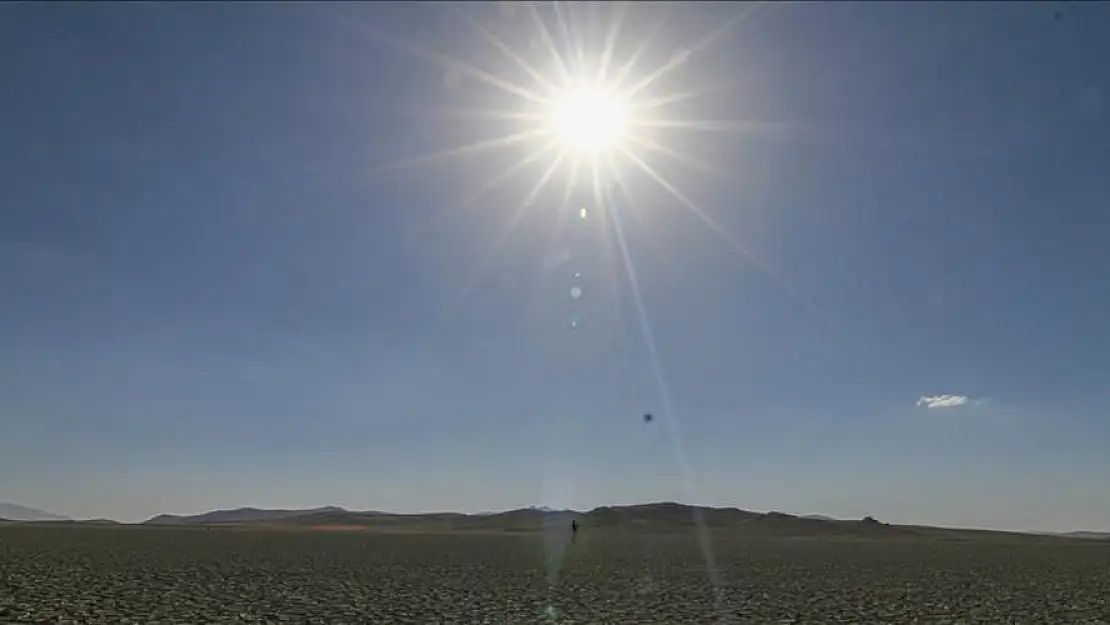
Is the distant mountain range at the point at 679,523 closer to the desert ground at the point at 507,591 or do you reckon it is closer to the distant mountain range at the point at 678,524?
the distant mountain range at the point at 678,524

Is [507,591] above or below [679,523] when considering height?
below

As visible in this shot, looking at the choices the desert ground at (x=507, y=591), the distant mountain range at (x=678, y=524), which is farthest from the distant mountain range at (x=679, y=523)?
the desert ground at (x=507, y=591)

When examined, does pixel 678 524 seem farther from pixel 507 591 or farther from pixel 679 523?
pixel 507 591

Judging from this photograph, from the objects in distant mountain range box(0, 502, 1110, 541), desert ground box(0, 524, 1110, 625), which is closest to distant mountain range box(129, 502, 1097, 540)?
distant mountain range box(0, 502, 1110, 541)

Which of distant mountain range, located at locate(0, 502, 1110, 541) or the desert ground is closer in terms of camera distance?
the desert ground

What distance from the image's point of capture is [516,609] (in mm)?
23406

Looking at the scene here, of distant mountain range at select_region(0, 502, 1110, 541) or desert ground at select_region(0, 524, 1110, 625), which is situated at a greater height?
distant mountain range at select_region(0, 502, 1110, 541)

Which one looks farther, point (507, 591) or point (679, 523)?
point (679, 523)

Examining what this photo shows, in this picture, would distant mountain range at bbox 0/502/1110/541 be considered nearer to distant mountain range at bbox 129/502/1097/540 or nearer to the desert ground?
distant mountain range at bbox 129/502/1097/540

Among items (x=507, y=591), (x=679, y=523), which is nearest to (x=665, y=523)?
(x=679, y=523)

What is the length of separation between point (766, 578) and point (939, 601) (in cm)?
896

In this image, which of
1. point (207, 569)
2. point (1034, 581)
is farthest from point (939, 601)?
point (207, 569)

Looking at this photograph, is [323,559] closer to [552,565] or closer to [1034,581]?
[552,565]

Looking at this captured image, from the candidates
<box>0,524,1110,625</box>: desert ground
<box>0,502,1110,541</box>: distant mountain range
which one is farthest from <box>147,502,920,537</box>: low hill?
<box>0,524,1110,625</box>: desert ground
